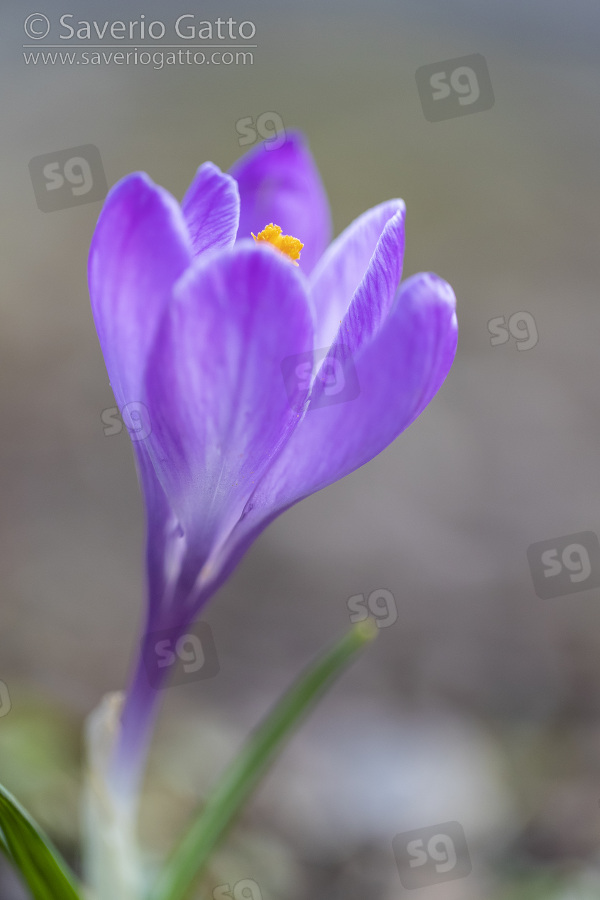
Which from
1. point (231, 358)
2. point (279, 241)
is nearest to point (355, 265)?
point (279, 241)

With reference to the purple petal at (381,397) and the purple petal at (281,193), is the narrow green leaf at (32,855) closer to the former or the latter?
the purple petal at (381,397)

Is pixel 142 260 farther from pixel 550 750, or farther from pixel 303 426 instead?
pixel 550 750

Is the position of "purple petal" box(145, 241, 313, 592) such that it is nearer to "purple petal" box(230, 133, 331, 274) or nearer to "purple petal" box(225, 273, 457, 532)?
"purple petal" box(225, 273, 457, 532)

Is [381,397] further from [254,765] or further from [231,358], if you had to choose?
[254,765]

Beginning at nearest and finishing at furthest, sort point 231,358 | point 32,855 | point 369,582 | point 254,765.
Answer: point 231,358
point 32,855
point 254,765
point 369,582

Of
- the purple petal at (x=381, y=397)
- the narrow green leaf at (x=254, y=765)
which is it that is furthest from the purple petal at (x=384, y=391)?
the narrow green leaf at (x=254, y=765)

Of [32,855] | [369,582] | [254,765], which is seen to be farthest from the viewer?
[369,582]

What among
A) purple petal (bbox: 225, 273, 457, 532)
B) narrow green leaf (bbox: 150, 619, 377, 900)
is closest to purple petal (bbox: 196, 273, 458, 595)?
purple petal (bbox: 225, 273, 457, 532)
